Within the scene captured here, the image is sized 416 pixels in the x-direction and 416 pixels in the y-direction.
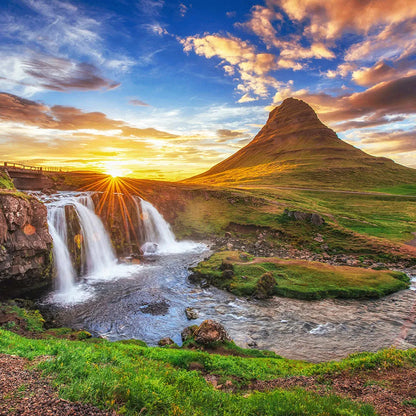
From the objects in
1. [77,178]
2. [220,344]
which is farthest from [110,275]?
[77,178]

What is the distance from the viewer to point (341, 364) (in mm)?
11273

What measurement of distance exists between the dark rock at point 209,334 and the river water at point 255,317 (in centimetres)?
202

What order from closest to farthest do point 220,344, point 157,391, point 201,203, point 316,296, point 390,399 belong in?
1. point 157,391
2. point 390,399
3. point 220,344
4. point 316,296
5. point 201,203

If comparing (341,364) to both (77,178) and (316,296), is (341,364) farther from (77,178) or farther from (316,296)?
(77,178)

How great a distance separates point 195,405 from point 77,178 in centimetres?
6843

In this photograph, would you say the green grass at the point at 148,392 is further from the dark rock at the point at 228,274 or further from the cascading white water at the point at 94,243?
the cascading white water at the point at 94,243

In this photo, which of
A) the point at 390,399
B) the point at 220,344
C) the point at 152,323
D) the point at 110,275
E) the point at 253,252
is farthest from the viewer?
the point at 253,252

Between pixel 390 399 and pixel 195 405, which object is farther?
pixel 390 399

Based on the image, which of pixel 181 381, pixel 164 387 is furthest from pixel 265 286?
pixel 164 387

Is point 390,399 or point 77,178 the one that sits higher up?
point 77,178

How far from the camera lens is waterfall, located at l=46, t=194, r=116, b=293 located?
2844cm

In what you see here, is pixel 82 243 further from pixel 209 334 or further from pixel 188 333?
pixel 209 334

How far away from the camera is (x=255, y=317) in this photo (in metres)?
21.0

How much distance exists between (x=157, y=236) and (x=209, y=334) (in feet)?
112
